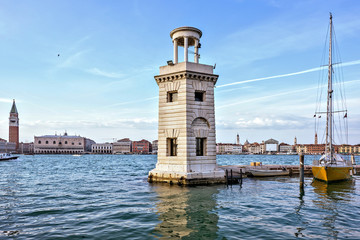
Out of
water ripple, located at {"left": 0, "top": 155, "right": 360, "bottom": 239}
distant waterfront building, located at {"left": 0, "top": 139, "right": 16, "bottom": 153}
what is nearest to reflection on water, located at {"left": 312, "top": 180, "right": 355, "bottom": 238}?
water ripple, located at {"left": 0, "top": 155, "right": 360, "bottom": 239}

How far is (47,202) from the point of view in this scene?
55.7ft

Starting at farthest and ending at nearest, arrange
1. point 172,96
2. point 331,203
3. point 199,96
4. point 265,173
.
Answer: point 265,173, point 172,96, point 199,96, point 331,203

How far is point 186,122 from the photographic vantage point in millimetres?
22031

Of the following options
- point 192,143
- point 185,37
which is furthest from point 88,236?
point 185,37

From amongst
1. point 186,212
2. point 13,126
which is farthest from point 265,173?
point 13,126

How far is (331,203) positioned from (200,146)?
10809 millimetres

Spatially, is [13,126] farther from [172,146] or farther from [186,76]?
[186,76]

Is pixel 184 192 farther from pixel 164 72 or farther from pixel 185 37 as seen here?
pixel 185 37

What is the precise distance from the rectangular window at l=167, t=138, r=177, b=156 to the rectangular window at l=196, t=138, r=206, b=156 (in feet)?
6.53

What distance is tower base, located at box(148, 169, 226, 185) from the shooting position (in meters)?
21.4

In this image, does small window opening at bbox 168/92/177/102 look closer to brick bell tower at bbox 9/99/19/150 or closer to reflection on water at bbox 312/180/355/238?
reflection on water at bbox 312/180/355/238

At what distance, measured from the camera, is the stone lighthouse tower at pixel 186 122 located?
2208cm

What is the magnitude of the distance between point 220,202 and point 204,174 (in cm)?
589

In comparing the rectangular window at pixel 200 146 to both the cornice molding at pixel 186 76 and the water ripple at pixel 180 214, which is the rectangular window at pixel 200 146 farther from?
the cornice molding at pixel 186 76
